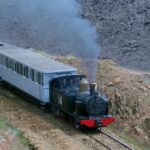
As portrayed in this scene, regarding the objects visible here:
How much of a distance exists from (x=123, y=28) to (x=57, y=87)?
51.3 feet

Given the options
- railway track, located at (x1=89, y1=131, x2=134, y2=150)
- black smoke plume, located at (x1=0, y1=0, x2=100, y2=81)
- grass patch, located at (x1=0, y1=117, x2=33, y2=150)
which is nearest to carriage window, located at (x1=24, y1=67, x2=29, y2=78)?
grass patch, located at (x1=0, y1=117, x2=33, y2=150)

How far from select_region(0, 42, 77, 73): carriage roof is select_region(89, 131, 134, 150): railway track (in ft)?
13.2

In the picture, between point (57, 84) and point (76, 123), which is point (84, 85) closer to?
point (76, 123)

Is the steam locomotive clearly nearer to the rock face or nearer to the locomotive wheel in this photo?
the locomotive wheel

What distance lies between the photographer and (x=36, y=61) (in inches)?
966

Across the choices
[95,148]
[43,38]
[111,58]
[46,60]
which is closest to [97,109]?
[95,148]

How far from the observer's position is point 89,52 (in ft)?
76.0

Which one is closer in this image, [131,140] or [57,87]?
[131,140]

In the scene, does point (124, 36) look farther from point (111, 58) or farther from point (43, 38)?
point (43, 38)

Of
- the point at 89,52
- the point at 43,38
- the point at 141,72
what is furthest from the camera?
the point at 43,38

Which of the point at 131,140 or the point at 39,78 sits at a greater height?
the point at 39,78

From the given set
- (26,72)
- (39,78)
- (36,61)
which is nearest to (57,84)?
(39,78)

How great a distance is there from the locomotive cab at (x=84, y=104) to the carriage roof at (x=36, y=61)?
1.53m

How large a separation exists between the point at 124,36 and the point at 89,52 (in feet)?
40.2
